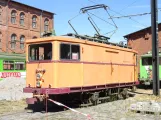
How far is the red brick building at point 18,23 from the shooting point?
147ft

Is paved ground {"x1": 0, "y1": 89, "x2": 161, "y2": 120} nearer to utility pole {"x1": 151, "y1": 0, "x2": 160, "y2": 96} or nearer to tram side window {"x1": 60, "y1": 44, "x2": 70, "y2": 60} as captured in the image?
tram side window {"x1": 60, "y1": 44, "x2": 70, "y2": 60}

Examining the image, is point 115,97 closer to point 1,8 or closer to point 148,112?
point 148,112

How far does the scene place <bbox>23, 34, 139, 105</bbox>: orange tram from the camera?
12977 millimetres

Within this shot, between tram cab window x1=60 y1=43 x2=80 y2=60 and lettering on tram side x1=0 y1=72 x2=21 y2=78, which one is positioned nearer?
tram cab window x1=60 y1=43 x2=80 y2=60

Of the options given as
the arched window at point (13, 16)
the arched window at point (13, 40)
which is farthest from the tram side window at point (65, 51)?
the arched window at point (13, 16)

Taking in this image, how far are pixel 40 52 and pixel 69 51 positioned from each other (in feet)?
4.22

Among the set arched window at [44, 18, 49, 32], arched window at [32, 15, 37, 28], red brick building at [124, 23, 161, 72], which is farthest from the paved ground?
arched window at [44, 18, 49, 32]

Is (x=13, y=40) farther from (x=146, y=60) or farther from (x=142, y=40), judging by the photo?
(x=146, y=60)

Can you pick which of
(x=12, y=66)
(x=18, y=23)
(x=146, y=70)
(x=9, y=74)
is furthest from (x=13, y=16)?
(x=146, y=70)

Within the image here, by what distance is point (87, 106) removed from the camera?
14656mm

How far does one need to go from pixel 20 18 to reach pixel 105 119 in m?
39.6

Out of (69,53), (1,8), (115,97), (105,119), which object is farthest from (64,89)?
(1,8)

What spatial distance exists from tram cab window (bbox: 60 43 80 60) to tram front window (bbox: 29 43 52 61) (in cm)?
51

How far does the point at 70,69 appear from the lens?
44.1ft
